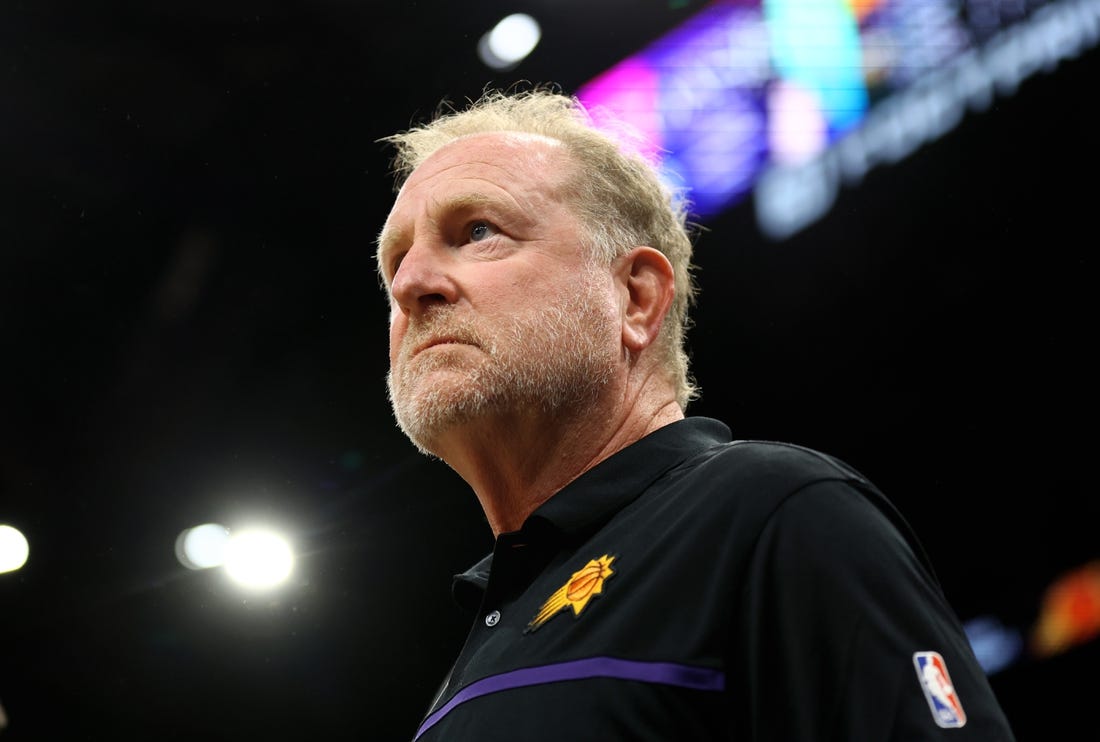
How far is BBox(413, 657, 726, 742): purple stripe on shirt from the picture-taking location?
91 cm

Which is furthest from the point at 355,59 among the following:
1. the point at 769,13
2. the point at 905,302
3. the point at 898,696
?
the point at 898,696

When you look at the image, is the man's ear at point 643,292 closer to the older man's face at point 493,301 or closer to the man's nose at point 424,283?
the older man's face at point 493,301

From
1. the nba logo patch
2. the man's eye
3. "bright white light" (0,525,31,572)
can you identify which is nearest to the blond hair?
the man's eye

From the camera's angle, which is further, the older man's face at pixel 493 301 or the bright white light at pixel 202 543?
the bright white light at pixel 202 543

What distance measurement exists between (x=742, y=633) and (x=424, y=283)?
2.34 ft

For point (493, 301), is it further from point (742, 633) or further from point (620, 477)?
point (742, 633)

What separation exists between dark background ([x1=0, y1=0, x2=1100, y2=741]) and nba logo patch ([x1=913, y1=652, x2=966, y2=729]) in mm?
2629

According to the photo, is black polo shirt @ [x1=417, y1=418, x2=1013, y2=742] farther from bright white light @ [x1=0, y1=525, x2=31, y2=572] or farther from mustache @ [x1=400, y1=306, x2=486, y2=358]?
bright white light @ [x1=0, y1=525, x2=31, y2=572]

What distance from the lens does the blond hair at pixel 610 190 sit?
1593mm

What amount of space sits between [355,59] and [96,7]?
0.73 m

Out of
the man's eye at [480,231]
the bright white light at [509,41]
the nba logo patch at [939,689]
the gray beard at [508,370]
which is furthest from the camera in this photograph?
the bright white light at [509,41]

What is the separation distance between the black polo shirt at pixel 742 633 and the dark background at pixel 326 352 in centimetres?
239

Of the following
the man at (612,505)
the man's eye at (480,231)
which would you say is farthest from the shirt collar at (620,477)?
the man's eye at (480,231)

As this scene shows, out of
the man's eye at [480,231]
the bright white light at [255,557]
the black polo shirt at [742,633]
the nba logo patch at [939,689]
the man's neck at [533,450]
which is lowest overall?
the nba logo patch at [939,689]
